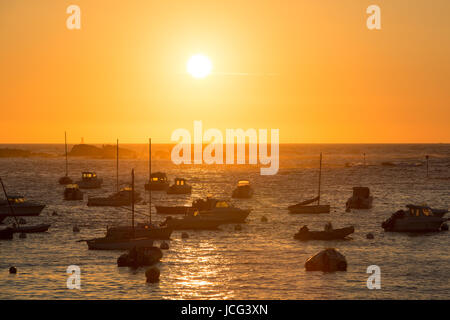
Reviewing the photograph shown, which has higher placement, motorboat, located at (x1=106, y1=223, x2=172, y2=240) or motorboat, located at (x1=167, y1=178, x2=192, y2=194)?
motorboat, located at (x1=106, y1=223, x2=172, y2=240)

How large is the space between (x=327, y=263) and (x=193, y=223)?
2886 centimetres

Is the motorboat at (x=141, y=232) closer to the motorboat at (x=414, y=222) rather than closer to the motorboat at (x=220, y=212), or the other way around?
the motorboat at (x=220, y=212)

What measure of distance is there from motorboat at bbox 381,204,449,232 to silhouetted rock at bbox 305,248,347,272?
79.5 ft

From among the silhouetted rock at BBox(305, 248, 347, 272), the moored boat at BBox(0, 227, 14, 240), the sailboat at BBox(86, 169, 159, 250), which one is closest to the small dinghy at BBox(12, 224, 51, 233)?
the moored boat at BBox(0, 227, 14, 240)

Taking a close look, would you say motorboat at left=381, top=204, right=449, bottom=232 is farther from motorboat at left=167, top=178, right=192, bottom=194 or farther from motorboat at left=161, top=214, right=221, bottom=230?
motorboat at left=167, top=178, right=192, bottom=194

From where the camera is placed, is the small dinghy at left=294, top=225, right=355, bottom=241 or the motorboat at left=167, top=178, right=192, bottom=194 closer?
the small dinghy at left=294, top=225, right=355, bottom=241

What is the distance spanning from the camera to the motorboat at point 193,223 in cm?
7331

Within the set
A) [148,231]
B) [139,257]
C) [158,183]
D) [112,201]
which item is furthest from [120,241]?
[158,183]

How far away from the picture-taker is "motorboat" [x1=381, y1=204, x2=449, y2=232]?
69.9 meters

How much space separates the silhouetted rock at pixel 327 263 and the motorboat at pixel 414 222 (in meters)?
24.2

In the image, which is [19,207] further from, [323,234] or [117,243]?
[323,234]

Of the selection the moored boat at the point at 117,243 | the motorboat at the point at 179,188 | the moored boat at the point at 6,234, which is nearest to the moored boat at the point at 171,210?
the moored boat at the point at 6,234

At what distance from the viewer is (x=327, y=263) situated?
47531 millimetres

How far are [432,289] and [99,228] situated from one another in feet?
148
